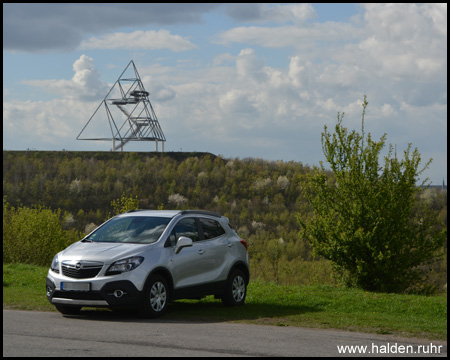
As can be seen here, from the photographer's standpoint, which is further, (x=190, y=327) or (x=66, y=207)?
(x=66, y=207)

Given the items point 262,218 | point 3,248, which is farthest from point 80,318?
point 262,218

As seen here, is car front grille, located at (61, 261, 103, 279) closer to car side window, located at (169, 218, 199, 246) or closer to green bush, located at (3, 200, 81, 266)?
car side window, located at (169, 218, 199, 246)

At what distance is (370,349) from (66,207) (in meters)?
85.1

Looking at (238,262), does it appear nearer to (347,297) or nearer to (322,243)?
(347,297)

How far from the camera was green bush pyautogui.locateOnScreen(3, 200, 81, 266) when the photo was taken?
32781 mm

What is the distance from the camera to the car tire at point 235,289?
13945 mm

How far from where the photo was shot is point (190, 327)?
11.1 m

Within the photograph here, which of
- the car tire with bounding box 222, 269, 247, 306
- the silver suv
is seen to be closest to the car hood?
the silver suv

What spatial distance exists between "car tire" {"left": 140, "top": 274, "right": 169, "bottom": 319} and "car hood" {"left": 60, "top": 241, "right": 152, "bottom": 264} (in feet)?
1.97

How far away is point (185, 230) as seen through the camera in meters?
13.3

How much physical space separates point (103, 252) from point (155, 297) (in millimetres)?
1212

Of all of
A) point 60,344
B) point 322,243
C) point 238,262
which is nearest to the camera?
point 60,344

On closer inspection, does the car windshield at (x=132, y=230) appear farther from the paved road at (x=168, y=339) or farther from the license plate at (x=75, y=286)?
the paved road at (x=168, y=339)

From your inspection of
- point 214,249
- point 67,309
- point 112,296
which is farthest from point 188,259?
point 67,309
